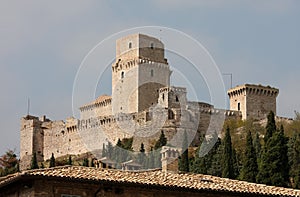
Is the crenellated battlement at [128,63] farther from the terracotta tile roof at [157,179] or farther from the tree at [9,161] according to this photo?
the terracotta tile roof at [157,179]

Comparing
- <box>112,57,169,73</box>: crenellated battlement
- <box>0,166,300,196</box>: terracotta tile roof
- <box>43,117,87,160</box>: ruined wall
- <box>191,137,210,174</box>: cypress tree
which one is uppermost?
<box>112,57,169,73</box>: crenellated battlement

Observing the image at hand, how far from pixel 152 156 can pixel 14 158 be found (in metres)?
37.4

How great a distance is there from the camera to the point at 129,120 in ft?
312

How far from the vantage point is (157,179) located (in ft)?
98.0

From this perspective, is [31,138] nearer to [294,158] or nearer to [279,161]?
[294,158]

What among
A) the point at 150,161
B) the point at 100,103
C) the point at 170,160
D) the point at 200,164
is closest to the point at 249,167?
the point at 200,164

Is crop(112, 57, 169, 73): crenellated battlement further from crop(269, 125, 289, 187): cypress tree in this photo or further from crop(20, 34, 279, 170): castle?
crop(269, 125, 289, 187): cypress tree

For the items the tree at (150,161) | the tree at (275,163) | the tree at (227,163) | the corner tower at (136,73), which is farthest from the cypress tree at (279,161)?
the corner tower at (136,73)

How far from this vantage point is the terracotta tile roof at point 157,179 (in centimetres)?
2784

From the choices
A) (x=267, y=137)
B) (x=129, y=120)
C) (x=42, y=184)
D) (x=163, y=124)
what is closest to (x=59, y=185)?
(x=42, y=184)

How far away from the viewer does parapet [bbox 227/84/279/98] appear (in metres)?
103

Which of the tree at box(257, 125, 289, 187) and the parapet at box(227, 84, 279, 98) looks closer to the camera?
the tree at box(257, 125, 289, 187)

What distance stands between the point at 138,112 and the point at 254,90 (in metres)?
14.9

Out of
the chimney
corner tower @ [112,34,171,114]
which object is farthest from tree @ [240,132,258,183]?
corner tower @ [112,34,171,114]
